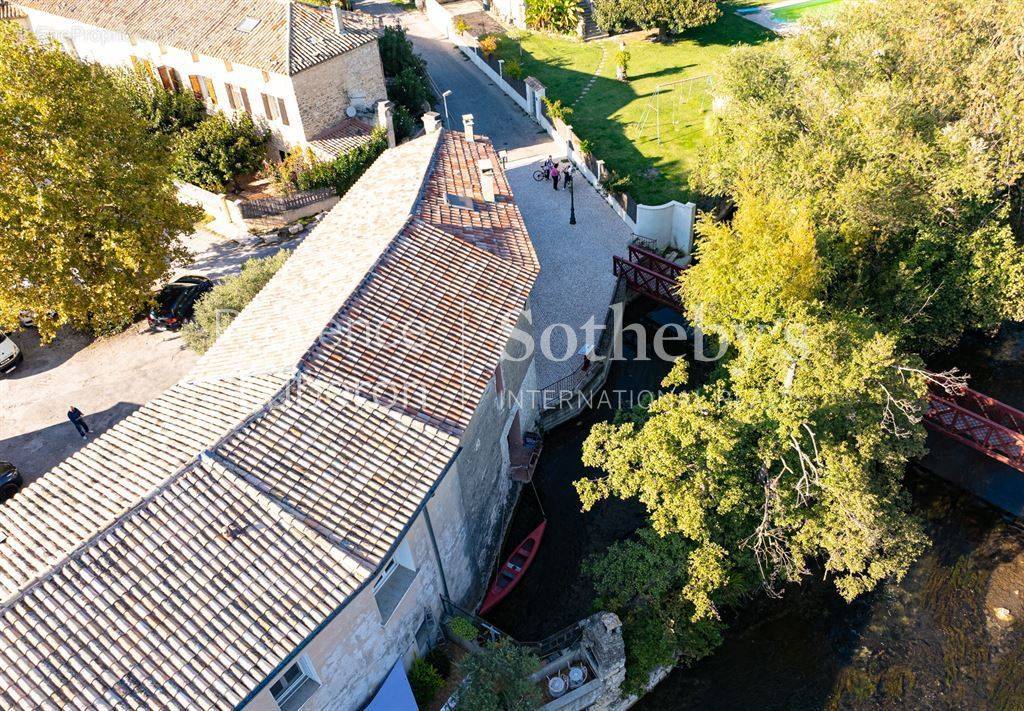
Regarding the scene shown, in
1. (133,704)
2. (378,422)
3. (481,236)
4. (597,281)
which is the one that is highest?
(481,236)

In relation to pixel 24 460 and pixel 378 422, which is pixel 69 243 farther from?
pixel 378 422

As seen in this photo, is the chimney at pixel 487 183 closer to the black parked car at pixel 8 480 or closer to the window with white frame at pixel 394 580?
the window with white frame at pixel 394 580

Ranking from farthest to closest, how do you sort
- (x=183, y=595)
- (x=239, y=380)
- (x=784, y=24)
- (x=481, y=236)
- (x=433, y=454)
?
1. (x=784, y=24)
2. (x=481, y=236)
3. (x=239, y=380)
4. (x=433, y=454)
5. (x=183, y=595)

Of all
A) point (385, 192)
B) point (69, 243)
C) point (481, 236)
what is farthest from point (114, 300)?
point (481, 236)

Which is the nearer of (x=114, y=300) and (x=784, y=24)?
(x=114, y=300)

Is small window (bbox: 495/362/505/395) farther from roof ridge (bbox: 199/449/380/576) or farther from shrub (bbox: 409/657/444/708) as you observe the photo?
roof ridge (bbox: 199/449/380/576)

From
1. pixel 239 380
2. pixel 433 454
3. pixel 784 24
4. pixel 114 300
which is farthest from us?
pixel 784 24

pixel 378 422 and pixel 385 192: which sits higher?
pixel 385 192
